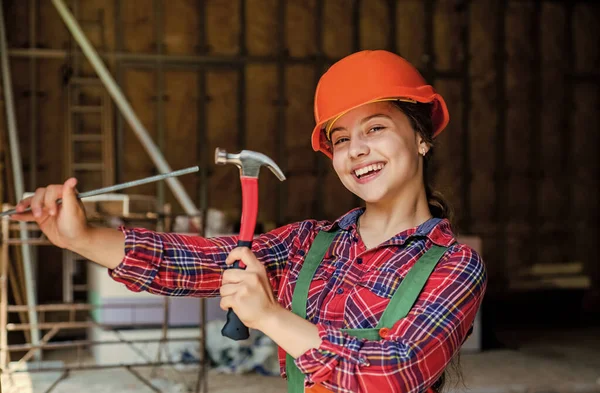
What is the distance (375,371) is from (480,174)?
310 inches

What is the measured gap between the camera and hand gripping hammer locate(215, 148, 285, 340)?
1.32 metres

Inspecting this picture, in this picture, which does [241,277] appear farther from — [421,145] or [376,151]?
[421,145]

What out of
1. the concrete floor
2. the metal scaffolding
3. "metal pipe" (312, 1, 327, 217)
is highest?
"metal pipe" (312, 1, 327, 217)

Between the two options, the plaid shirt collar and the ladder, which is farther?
the ladder

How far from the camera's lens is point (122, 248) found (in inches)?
62.6

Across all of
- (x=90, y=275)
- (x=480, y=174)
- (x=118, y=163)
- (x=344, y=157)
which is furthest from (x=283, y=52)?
(x=344, y=157)

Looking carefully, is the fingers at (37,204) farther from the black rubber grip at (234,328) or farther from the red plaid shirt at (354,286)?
the black rubber grip at (234,328)

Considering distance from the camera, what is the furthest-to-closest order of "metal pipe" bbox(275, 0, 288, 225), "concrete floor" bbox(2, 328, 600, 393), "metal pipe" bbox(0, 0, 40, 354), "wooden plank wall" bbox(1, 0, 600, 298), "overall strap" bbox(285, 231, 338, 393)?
1. "metal pipe" bbox(275, 0, 288, 225)
2. "wooden plank wall" bbox(1, 0, 600, 298)
3. "metal pipe" bbox(0, 0, 40, 354)
4. "concrete floor" bbox(2, 328, 600, 393)
5. "overall strap" bbox(285, 231, 338, 393)

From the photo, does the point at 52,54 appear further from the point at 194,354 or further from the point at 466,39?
the point at 466,39

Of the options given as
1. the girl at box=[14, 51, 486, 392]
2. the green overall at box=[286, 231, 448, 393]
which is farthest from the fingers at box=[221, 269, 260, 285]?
the green overall at box=[286, 231, 448, 393]

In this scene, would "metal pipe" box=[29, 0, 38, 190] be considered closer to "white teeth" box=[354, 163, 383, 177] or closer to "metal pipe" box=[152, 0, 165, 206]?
"metal pipe" box=[152, 0, 165, 206]

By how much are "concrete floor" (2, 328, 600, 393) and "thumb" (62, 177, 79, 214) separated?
3.84m

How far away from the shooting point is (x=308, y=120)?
8398 mm

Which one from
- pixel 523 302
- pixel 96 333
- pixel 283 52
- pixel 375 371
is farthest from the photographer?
pixel 523 302
